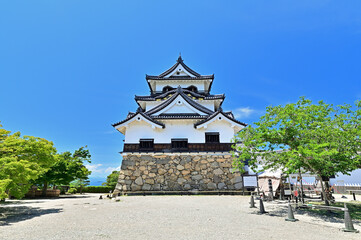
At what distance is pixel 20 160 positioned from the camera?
8648 millimetres

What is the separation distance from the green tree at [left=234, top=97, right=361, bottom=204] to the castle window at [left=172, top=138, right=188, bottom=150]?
27.0ft

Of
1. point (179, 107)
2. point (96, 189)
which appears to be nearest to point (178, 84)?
point (179, 107)

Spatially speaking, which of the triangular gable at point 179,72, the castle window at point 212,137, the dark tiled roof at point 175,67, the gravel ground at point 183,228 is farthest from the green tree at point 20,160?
the triangular gable at point 179,72

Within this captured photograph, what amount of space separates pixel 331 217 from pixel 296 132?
356 cm

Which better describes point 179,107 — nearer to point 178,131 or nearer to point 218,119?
point 178,131

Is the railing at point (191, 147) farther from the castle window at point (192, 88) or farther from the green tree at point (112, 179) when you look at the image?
the green tree at point (112, 179)

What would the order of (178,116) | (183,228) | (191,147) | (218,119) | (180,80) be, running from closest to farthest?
(183,228) < (191,147) < (218,119) < (178,116) < (180,80)

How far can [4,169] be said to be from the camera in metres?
7.68

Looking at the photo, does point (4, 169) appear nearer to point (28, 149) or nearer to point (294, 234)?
point (28, 149)

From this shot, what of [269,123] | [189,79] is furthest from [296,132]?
[189,79]

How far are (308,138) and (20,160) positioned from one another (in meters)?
12.8

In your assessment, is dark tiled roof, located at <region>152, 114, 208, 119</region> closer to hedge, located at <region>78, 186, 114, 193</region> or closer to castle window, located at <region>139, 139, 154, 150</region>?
castle window, located at <region>139, 139, 154, 150</region>

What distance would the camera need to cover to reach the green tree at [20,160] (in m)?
7.77

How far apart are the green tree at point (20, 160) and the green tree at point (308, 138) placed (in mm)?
9320
